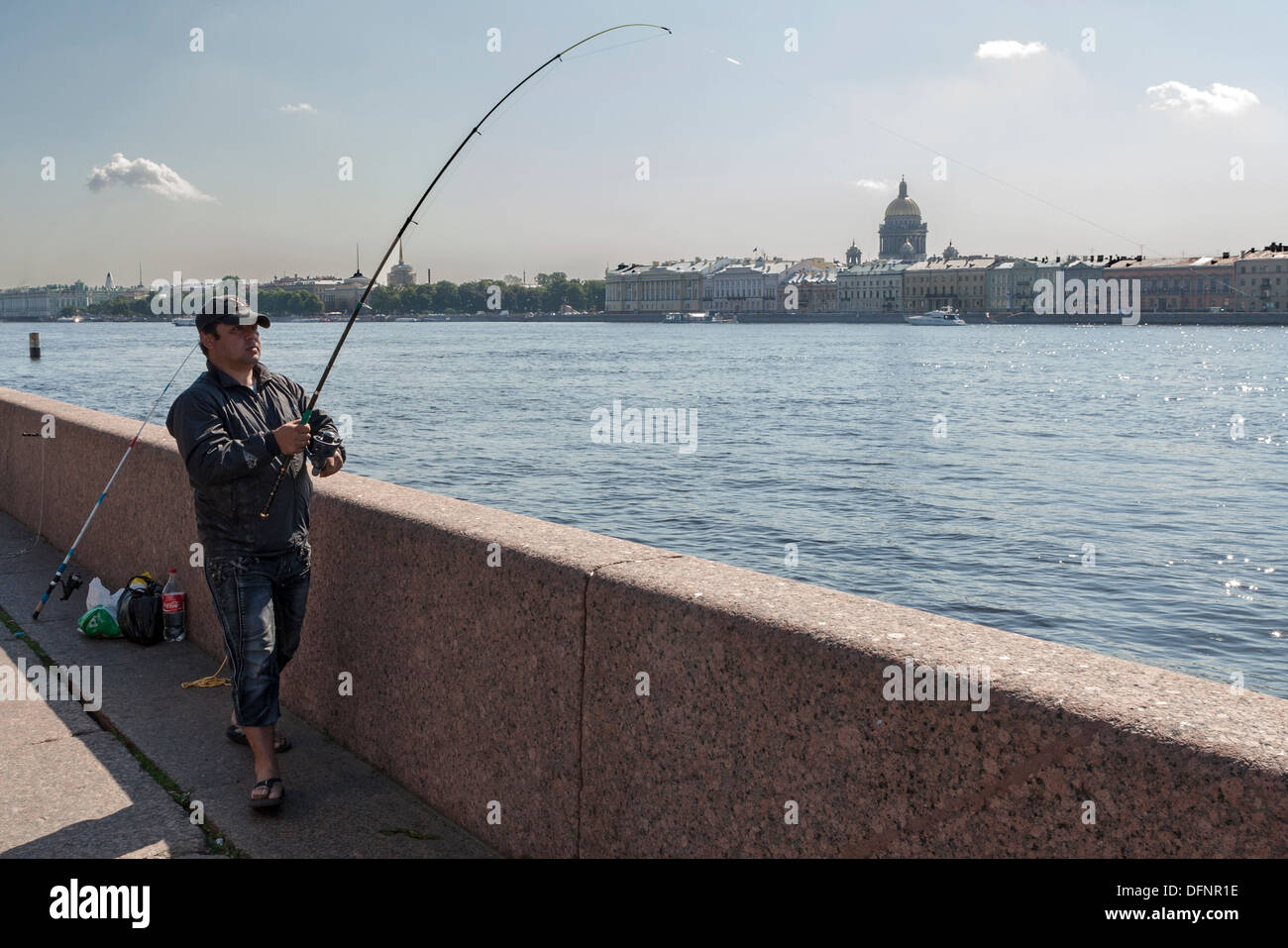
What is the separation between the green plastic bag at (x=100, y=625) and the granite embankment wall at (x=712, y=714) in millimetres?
1345

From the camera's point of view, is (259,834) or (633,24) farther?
(633,24)

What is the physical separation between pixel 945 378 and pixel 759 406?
18.2 metres

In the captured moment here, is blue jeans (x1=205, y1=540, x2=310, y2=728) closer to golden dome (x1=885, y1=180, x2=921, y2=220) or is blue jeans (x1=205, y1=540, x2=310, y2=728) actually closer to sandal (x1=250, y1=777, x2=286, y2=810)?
sandal (x1=250, y1=777, x2=286, y2=810)

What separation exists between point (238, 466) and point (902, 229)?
7007 inches

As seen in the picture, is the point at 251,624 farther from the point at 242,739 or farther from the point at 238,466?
the point at 242,739

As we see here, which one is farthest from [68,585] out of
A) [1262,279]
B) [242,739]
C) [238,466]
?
[1262,279]

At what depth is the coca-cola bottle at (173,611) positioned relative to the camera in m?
4.98

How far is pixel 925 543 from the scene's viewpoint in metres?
16.0

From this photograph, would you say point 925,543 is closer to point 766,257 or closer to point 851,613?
point 851,613

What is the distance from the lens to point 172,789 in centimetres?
344

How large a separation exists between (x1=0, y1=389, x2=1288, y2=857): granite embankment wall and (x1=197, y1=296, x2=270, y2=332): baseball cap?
610 millimetres

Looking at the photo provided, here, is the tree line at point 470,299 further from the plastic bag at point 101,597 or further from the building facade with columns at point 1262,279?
the plastic bag at point 101,597

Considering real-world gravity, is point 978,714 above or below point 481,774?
above

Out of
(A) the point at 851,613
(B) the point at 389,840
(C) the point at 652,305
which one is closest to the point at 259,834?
(B) the point at 389,840
